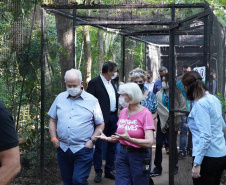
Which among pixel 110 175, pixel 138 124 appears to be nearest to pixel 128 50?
pixel 110 175

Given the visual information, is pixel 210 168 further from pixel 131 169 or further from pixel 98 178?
pixel 98 178

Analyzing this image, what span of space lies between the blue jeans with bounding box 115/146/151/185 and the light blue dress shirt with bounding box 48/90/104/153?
591 millimetres

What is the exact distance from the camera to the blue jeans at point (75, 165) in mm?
5352

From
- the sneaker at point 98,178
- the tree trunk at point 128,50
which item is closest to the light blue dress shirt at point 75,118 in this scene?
the sneaker at point 98,178

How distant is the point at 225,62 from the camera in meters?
6.36

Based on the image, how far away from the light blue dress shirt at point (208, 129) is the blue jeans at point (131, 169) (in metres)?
0.85

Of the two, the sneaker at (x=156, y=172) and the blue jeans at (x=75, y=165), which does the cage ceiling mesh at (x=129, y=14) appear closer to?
the sneaker at (x=156, y=172)

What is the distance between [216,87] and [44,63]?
324 cm

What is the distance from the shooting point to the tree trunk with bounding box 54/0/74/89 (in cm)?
846

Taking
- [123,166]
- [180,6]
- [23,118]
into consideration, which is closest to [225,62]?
[180,6]

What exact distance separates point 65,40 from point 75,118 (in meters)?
3.58

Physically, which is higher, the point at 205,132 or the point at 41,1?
the point at 41,1

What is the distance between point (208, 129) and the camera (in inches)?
171

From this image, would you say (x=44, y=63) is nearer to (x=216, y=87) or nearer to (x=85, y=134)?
(x=85, y=134)
